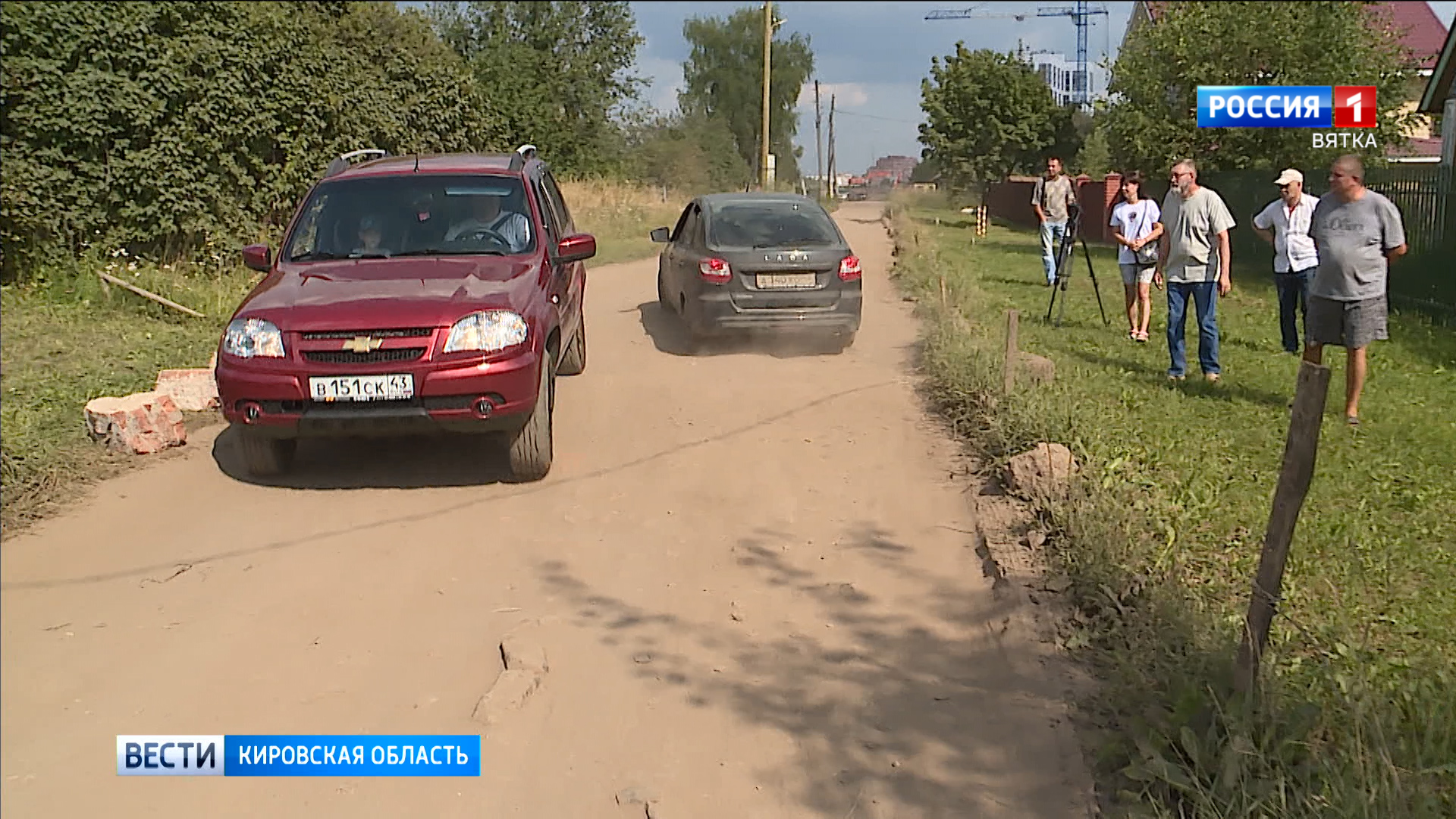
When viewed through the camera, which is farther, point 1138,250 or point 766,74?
point 766,74

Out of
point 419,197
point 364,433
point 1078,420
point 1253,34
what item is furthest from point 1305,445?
point 1253,34

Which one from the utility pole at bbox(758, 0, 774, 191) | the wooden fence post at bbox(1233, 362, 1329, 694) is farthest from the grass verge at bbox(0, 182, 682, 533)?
the utility pole at bbox(758, 0, 774, 191)

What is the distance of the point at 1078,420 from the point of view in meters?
7.07

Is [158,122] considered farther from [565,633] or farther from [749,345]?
[565,633]

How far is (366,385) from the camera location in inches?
243

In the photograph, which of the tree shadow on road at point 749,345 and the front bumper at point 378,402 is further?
the tree shadow on road at point 749,345

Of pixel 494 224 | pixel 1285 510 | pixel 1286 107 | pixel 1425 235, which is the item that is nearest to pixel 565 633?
pixel 1285 510

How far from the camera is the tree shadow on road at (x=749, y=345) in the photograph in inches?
432

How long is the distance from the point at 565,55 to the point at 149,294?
35502 millimetres

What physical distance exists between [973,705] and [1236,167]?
2188 cm

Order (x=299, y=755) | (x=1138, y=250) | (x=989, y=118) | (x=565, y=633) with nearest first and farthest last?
(x=299, y=755)
(x=565, y=633)
(x=1138, y=250)
(x=989, y=118)

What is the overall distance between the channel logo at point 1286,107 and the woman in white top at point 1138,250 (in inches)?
484

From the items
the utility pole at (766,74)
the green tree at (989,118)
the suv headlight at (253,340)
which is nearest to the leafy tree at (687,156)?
the utility pole at (766,74)

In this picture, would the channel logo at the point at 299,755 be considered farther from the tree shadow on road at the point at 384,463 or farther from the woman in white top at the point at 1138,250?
the woman in white top at the point at 1138,250
